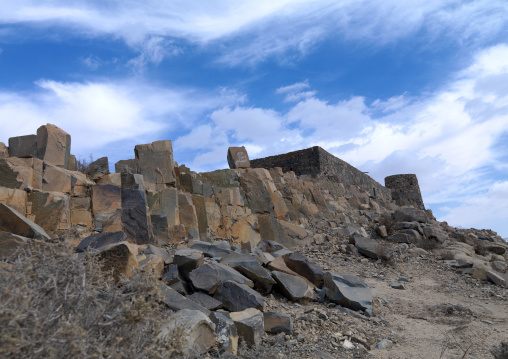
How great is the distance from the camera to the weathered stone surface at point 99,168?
761cm

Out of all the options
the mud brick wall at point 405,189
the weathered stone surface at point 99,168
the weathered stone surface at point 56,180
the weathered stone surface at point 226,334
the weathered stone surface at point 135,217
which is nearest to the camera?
the weathered stone surface at point 226,334

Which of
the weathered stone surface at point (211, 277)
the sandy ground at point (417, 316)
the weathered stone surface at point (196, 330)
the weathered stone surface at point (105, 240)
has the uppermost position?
the weathered stone surface at point (105, 240)

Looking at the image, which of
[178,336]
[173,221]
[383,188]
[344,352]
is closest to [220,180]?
[173,221]

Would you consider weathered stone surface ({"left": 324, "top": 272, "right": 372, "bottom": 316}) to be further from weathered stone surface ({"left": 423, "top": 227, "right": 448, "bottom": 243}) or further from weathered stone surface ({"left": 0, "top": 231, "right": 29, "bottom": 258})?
weathered stone surface ({"left": 423, "top": 227, "right": 448, "bottom": 243})

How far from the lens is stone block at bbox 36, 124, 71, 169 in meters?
7.09

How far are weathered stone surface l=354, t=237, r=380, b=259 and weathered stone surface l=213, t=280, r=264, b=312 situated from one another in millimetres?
5586

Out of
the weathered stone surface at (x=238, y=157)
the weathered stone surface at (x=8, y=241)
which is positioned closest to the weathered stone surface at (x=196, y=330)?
the weathered stone surface at (x=8, y=241)

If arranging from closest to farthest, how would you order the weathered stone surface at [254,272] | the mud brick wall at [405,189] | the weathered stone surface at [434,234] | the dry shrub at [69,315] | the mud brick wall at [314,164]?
the dry shrub at [69,315]
the weathered stone surface at [254,272]
the weathered stone surface at [434,234]
the mud brick wall at [314,164]
the mud brick wall at [405,189]

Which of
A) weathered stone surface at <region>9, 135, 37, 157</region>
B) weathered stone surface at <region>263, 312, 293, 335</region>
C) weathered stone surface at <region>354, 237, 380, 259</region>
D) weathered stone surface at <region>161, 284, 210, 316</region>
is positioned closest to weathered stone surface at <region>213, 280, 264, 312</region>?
weathered stone surface at <region>263, 312, 293, 335</region>

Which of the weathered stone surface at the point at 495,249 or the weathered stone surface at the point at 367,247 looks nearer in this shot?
the weathered stone surface at the point at 367,247

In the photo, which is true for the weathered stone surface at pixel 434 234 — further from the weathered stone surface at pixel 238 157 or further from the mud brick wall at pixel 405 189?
the mud brick wall at pixel 405 189

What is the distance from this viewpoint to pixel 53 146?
720cm

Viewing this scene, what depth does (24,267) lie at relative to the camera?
7.13 feet

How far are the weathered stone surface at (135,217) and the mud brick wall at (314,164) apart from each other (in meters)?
10.3
